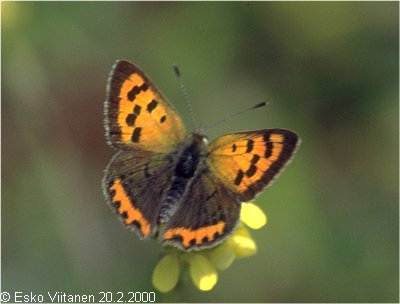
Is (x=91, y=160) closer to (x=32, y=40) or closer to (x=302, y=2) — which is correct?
(x=32, y=40)

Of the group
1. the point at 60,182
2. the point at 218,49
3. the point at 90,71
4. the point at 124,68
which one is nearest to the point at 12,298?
the point at 60,182

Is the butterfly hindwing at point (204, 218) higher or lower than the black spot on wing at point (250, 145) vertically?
lower

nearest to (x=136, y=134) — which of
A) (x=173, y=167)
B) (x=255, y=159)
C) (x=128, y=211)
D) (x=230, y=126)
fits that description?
(x=173, y=167)

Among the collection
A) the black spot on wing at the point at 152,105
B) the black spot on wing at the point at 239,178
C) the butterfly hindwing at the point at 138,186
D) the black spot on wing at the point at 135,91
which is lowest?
the black spot on wing at the point at 239,178

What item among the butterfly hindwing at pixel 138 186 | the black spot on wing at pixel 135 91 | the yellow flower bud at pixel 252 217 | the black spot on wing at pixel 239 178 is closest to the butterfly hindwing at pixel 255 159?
the black spot on wing at pixel 239 178

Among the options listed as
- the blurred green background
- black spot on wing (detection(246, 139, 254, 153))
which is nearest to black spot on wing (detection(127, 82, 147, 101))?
black spot on wing (detection(246, 139, 254, 153))

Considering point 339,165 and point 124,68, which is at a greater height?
point 124,68

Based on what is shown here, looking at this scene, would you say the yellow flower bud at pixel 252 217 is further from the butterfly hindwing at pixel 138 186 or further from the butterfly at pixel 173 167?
the butterfly hindwing at pixel 138 186

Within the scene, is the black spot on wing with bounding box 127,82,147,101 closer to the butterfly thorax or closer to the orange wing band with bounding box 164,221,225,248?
the butterfly thorax
